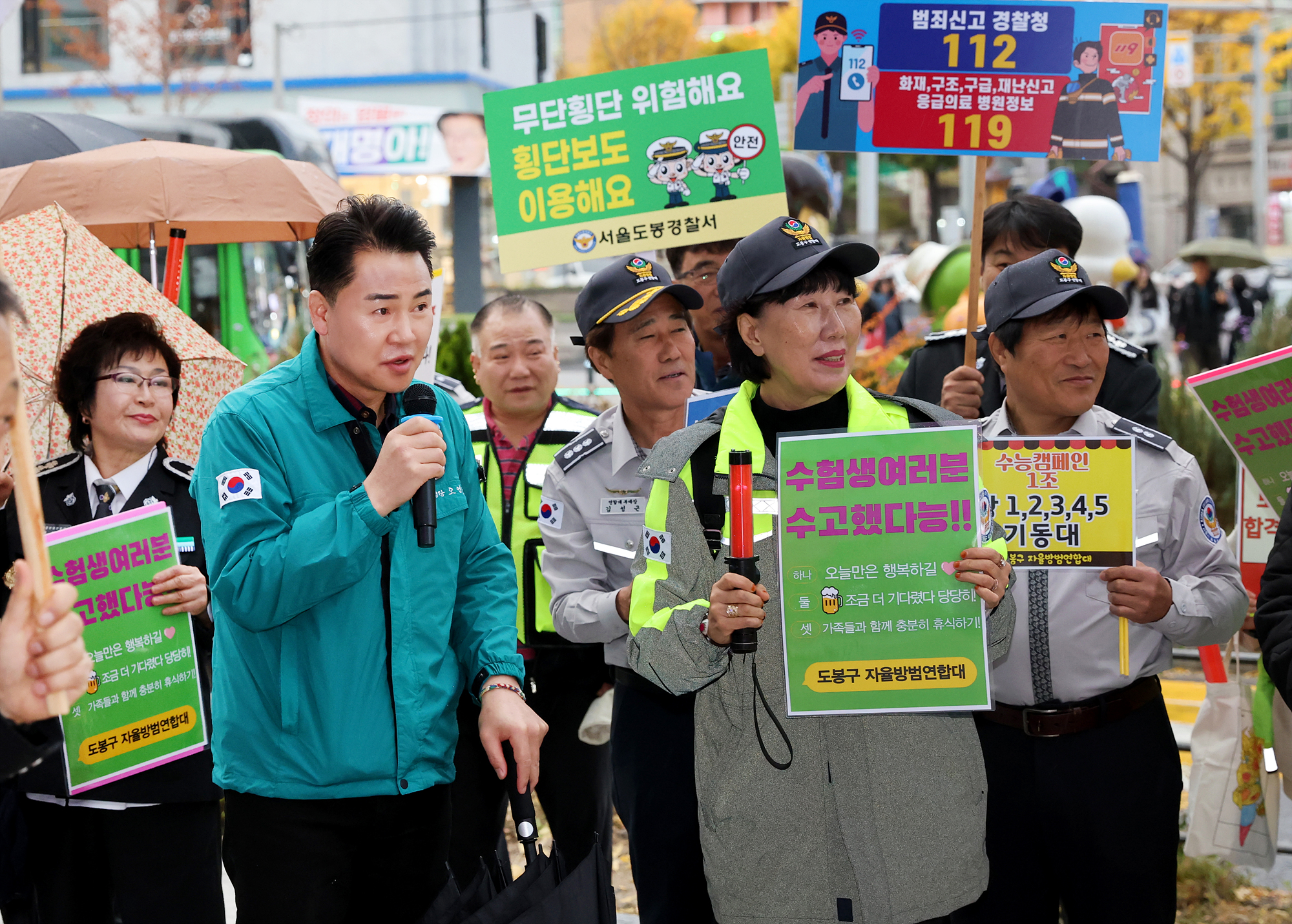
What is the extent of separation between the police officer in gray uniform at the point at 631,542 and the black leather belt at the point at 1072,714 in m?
0.77

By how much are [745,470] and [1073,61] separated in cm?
270

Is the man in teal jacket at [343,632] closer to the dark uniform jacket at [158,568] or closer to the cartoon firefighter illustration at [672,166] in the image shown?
the dark uniform jacket at [158,568]

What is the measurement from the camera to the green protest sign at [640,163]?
470 centimetres

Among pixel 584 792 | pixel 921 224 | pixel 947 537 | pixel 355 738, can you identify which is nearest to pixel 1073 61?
pixel 947 537

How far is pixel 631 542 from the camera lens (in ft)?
11.5

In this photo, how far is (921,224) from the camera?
1629 inches

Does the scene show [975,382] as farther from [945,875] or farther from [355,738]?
[355,738]

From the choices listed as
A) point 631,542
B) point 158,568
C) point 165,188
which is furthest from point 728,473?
point 165,188

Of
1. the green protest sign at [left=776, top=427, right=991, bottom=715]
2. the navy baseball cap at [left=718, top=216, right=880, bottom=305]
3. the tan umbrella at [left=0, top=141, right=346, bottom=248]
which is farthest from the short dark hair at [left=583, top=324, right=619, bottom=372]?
the tan umbrella at [left=0, top=141, right=346, bottom=248]

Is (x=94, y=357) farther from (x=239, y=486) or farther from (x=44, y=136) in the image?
(x=44, y=136)

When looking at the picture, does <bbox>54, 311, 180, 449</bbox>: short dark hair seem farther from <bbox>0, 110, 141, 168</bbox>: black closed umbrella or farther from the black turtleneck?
<bbox>0, 110, 141, 168</bbox>: black closed umbrella

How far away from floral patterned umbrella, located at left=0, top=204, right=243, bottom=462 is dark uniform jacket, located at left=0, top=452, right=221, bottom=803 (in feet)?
0.94

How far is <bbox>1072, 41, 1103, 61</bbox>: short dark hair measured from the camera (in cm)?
433

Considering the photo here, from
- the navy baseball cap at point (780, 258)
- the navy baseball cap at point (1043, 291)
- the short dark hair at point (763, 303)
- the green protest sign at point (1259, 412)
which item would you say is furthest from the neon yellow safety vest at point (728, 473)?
the green protest sign at point (1259, 412)
